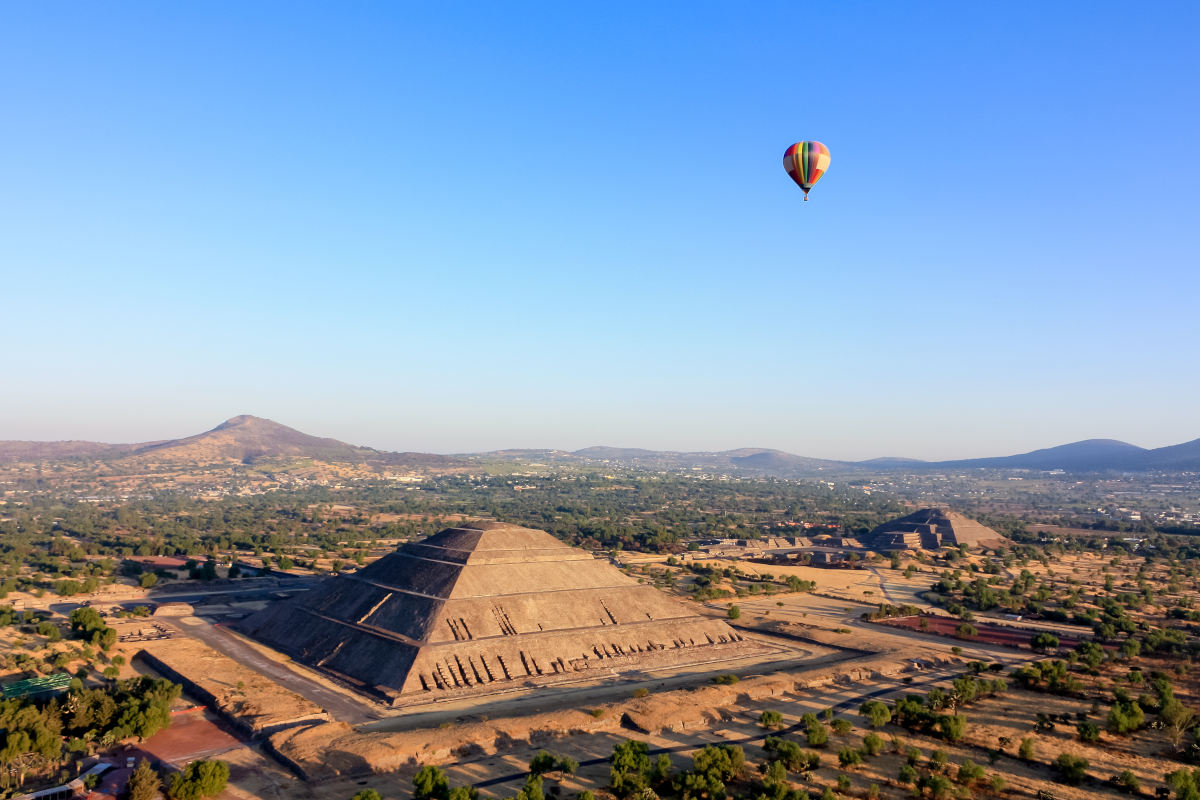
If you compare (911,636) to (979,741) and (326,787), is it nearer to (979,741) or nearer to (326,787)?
(979,741)

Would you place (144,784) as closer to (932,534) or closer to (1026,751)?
(1026,751)

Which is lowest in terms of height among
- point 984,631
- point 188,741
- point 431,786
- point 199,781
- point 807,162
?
point 984,631

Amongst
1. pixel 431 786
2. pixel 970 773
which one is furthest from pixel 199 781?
pixel 970 773

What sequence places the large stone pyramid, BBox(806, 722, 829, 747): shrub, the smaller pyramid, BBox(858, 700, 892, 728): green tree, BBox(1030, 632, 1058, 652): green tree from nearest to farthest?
BBox(806, 722, 829, 747): shrub → BBox(858, 700, 892, 728): green tree → the large stone pyramid → BBox(1030, 632, 1058, 652): green tree → the smaller pyramid

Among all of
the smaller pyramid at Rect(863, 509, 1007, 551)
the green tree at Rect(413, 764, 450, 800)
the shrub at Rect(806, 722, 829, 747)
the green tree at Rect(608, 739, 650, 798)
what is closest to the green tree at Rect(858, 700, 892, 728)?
the shrub at Rect(806, 722, 829, 747)

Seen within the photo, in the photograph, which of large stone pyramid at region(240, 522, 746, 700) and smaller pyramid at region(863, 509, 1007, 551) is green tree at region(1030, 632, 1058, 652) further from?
smaller pyramid at region(863, 509, 1007, 551)

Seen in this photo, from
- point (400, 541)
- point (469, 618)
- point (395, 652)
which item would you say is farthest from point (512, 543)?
point (400, 541)

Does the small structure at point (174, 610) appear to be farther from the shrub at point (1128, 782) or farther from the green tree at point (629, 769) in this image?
the shrub at point (1128, 782)
